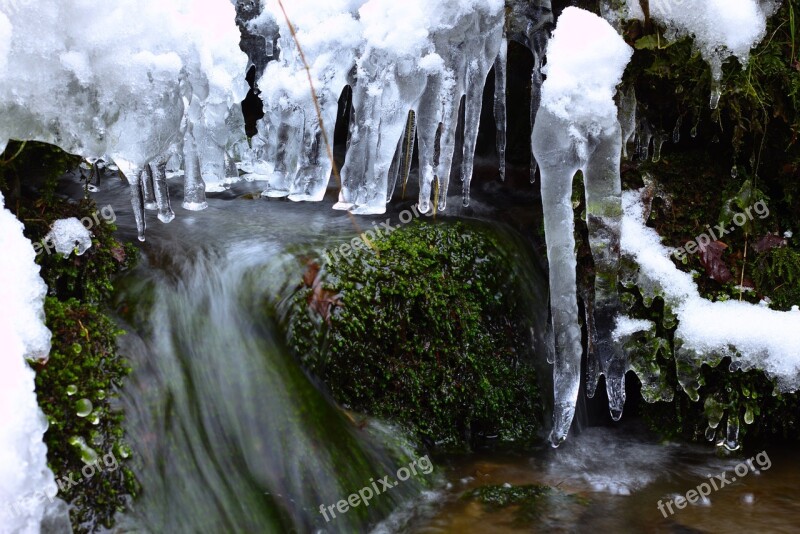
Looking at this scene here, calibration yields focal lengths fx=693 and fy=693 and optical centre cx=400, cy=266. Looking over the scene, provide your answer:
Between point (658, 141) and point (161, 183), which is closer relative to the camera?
point (161, 183)

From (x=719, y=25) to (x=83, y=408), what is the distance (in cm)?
367

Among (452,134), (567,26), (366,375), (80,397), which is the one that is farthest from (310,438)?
(567,26)

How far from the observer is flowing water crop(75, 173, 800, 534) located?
9.77ft

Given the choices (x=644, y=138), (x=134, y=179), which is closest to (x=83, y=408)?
(x=134, y=179)

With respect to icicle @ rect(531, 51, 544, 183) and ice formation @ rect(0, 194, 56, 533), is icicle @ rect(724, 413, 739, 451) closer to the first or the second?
icicle @ rect(531, 51, 544, 183)

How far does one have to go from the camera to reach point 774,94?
383 centimetres

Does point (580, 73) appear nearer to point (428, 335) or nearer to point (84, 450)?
point (428, 335)

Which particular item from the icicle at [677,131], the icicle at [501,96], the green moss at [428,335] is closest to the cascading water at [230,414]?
the green moss at [428,335]

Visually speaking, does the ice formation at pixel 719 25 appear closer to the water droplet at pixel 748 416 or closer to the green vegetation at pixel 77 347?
the water droplet at pixel 748 416

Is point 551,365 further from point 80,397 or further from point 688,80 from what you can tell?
point 80,397

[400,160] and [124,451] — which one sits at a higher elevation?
[400,160]

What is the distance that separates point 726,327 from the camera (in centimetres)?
371

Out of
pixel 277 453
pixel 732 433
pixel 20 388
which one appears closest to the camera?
pixel 20 388

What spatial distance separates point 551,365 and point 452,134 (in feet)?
5.05
